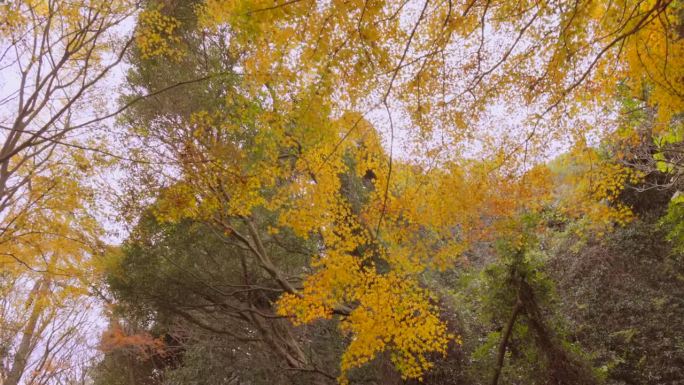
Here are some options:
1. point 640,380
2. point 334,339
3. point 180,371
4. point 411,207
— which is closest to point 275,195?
point 411,207

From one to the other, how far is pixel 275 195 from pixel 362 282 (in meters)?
2.38

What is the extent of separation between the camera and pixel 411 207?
8695 mm

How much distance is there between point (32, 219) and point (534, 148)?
8235 millimetres

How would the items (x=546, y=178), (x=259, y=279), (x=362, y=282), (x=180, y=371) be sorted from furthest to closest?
(x=180, y=371)
(x=259, y=279)
(x=546, y=178)
(x=362, y=282)

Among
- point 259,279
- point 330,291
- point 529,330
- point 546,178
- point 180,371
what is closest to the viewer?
point 529,330

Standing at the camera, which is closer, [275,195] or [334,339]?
→ [275,195]

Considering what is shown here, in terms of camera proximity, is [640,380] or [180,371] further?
[180,371]

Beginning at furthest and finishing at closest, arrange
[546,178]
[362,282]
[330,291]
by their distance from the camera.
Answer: [546,178] < [362,282] < [330,291]

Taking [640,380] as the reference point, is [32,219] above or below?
above

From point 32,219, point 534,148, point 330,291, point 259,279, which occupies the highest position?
point 534,148

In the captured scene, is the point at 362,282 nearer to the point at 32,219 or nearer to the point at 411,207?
the point at 411,207

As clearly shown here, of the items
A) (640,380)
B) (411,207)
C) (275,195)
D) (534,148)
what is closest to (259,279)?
(275,195)

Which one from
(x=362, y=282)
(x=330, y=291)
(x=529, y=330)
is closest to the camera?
(x=529, y=330)

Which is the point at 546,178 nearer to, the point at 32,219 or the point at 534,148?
the point at 534,148
